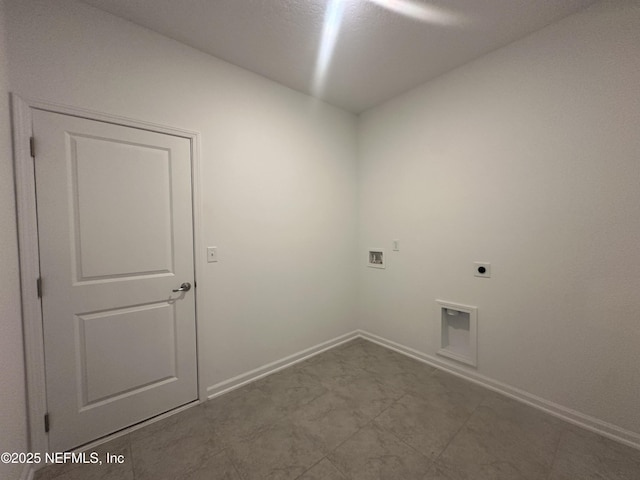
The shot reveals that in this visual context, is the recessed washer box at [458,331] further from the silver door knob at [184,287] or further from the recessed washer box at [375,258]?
the silver door knob at [184,287]

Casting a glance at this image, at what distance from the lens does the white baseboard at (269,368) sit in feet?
6.83

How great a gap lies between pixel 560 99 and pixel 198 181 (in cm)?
265

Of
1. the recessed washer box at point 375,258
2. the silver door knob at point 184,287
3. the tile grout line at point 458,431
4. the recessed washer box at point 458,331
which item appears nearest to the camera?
the tile grout line at point 458,431

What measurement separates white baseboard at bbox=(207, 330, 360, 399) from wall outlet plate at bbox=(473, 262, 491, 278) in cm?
159

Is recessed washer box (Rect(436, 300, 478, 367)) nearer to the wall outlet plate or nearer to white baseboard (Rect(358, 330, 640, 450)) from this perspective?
white baseboard (Rect(358, 330, 640, 450))

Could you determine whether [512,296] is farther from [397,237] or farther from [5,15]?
[5,15]

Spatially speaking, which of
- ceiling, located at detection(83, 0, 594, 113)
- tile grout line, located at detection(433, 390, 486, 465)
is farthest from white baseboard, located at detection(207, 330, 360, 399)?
ceiling, located at detection(83, 0, 594, 113)

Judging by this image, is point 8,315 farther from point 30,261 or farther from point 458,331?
point 458,331

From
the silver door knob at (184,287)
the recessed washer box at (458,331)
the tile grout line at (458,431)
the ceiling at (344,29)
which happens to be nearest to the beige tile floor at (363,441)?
the tile grout line at (458,431)

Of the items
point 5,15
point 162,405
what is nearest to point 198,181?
point 5,15

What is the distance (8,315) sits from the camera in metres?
1.22

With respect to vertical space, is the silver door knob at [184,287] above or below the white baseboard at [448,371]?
above

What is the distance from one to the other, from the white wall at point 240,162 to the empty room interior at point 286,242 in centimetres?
2

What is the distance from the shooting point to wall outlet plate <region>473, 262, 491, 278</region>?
6.91 feet
